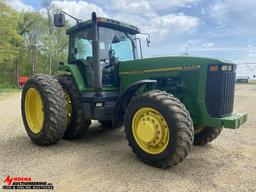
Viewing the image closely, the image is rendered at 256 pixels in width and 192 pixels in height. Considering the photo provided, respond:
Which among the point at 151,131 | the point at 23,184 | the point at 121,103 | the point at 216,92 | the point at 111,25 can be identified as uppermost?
the point at 111,25

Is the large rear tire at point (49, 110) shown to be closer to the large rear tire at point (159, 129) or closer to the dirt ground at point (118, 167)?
the dirt ground at point (118, 167)

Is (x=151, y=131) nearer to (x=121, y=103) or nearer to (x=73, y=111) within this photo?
(x=121, y=103)

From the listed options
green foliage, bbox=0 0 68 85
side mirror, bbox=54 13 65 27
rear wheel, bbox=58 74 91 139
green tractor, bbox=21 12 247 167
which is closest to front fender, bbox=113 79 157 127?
green tractor, bbox=21 12 247 167

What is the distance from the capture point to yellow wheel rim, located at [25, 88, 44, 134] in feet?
17.7

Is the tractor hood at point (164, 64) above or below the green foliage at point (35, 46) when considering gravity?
below

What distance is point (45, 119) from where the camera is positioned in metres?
4.77

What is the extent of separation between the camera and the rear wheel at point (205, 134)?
488cm

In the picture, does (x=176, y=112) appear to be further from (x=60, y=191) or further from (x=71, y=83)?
(x=71, y=83)

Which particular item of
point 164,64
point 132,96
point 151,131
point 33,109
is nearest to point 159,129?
point 151,131

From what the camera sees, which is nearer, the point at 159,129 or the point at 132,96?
the point at 159,129

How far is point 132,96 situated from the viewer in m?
4.61

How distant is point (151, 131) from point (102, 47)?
2.15 m

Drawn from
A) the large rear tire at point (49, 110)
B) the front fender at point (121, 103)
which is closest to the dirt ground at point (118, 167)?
the large rear tire at point (49, 110)

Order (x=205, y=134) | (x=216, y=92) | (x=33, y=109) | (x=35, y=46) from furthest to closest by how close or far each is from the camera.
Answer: (x=35, y=46)
(x=33, y=109)
(x=205, y=134)
(x=216, y=92)
